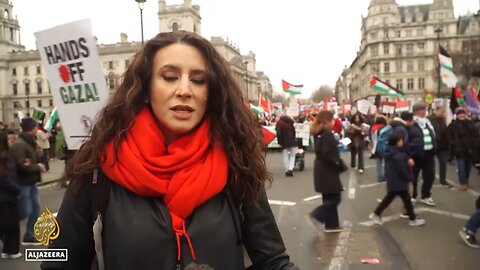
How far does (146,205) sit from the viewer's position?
5.50ft

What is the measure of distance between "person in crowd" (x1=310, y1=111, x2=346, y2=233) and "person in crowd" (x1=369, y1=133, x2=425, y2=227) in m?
0.87

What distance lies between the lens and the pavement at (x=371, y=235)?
213 inches

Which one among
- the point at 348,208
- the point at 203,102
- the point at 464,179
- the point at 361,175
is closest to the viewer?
the point at 203,102

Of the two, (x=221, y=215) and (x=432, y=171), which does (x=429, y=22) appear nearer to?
(x=432, y=171)

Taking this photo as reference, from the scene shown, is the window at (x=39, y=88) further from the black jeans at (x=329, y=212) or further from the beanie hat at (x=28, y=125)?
the black jeans at (x=329, y=212)

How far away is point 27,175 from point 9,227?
1.00 metres

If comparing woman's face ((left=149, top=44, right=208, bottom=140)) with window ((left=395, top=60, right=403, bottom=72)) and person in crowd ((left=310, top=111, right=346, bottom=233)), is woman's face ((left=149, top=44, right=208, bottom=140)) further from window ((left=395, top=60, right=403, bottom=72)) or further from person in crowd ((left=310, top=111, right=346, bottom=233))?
window ((left=395, top=60, right=403, bottom=72))

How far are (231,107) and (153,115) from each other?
1.11 ft

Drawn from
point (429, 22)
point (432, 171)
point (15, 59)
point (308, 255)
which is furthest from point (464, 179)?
point (15, 59)

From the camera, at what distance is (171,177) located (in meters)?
1.72

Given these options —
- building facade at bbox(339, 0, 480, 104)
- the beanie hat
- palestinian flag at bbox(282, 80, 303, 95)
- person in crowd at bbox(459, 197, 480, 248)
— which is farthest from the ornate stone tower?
person in crowd at bbox(459, 197, 480, 248)

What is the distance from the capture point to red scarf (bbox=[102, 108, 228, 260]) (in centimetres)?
166

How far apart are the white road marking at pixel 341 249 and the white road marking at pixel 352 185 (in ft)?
8.33

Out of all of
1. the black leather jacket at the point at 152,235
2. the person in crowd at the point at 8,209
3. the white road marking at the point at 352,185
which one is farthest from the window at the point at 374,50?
the black leather jacket at the point at 152,235
